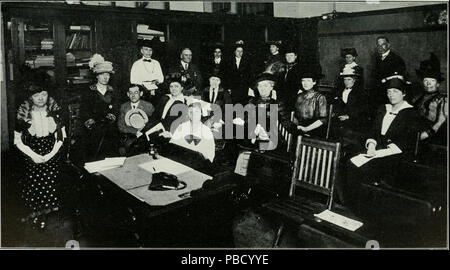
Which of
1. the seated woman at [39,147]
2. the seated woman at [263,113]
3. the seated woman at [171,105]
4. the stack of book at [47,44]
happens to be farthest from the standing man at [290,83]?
the stack of book at [47,44]

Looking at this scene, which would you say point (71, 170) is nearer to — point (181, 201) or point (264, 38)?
point (181, 201)

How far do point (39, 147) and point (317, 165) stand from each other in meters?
2.37

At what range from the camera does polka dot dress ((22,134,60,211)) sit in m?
3.26

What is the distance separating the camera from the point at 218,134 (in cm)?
481

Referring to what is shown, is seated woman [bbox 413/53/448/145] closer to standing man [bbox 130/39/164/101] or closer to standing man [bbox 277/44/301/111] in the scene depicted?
standing man [bbox 277/44/301/111]

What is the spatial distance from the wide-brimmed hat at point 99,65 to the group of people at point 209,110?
0.05 ft

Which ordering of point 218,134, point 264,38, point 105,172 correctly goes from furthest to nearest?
point 264,38 < point 218,134 < point 105,172

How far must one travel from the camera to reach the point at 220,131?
4.92 meters

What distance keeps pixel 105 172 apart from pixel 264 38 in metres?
5.40

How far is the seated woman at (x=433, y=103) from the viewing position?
3852 millimetres

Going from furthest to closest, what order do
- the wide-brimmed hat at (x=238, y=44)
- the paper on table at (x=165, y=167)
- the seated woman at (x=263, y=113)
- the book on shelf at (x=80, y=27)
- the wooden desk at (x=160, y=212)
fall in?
the wide-brimmed hat at (x=238, y=44)
the book on shelf at (x=80, y=27)
the seated woman at (x=263, y=113)
the paper on table at (x=165, y=167)
the wooden desk at (x=160, y=212)

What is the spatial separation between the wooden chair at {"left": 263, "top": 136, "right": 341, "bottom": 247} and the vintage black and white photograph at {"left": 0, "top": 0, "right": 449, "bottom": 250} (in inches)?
0.5

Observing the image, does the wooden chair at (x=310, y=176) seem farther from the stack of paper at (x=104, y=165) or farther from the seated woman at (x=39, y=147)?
the seated woman at (x=39, y=147)
